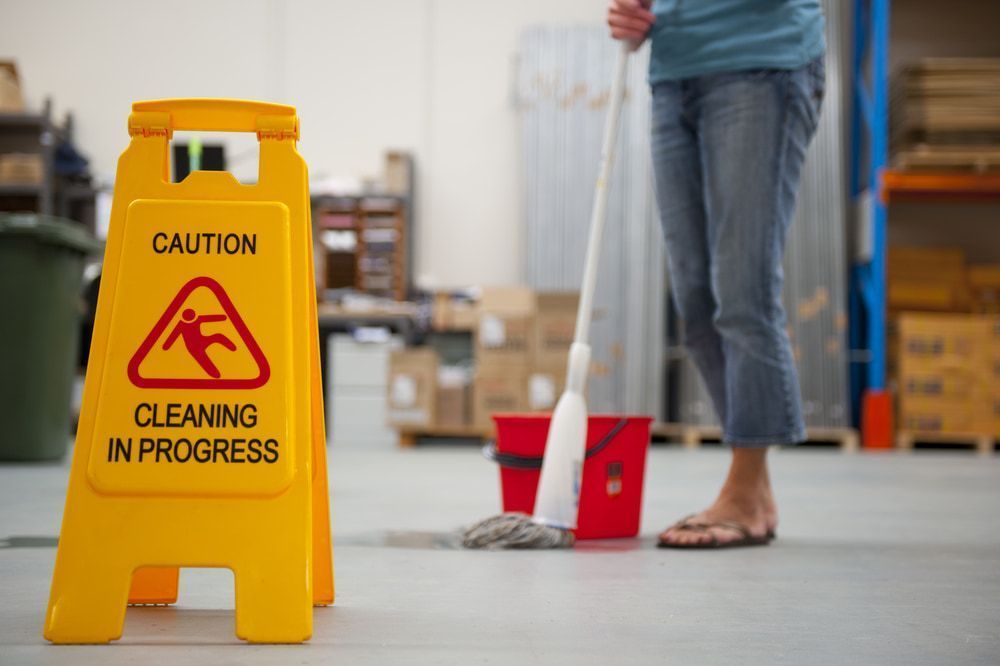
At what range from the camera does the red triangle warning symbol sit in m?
1.15

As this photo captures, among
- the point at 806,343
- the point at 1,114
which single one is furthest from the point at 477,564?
the point at 1,114

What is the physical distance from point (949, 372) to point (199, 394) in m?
5.47

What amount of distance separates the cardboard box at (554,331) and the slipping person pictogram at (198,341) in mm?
4643

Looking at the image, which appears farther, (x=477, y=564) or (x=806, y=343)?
(x=806, y=343)

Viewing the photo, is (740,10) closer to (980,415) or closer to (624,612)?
(624,612)

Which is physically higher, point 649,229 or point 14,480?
point 649,229

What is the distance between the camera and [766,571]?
5.46 feet

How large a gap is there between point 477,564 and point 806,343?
4.74 meters

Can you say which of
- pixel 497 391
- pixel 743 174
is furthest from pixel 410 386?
pixel 743 174

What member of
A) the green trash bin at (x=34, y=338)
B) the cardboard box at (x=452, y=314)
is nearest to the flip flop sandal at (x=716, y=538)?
the green trash bin at (x=34, y=338)

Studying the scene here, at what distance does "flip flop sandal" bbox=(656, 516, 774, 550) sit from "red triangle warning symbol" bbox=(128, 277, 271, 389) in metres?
1.04

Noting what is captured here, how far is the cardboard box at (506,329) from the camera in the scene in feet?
19.0

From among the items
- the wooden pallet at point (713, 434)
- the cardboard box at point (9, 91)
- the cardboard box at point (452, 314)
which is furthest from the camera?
the cardboard box at point (9, 91)

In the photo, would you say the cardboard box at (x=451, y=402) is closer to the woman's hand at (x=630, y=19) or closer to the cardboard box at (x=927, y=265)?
the cardboard box at (x=927, y=265)
